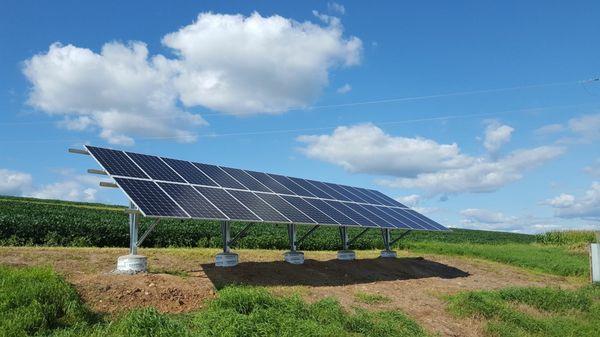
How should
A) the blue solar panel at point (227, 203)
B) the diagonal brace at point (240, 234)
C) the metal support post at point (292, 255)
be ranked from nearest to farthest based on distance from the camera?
the blue solar panel at point (227, 203) → the diagonal brace at point (240, 234) → the metal support post at point (292, 255)

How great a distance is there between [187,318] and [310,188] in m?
13.5

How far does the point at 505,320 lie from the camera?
15.3 m

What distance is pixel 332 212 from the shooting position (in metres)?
21.4

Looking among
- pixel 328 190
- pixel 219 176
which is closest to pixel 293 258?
pixel 219 176

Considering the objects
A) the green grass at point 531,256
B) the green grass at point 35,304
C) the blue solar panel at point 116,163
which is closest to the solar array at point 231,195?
the blue solar panel at point 116,163

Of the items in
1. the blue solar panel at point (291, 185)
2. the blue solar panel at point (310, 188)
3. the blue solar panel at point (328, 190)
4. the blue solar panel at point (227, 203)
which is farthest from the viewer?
the blue solar panel at point (328, 190)

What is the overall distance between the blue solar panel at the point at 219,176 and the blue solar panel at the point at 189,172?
0.35m

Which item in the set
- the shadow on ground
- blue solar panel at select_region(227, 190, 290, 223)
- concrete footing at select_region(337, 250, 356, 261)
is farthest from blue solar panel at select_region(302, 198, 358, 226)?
blue solar panel at select_region(227, 190, 290, 223)

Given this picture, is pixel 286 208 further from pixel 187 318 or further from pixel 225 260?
pixel 187 318

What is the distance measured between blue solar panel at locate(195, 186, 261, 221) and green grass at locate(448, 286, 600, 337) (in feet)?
23.1

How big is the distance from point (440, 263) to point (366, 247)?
29.7 ft

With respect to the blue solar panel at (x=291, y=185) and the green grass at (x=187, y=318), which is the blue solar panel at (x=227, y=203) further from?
the blue solar panel at (x=291, y=185)

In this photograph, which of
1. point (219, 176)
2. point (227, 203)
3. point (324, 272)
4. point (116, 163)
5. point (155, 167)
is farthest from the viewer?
point (219, 176)

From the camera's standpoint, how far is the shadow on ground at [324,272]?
1683cm
